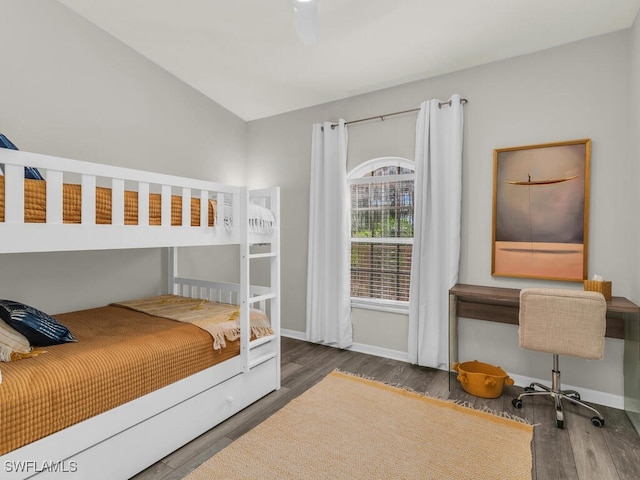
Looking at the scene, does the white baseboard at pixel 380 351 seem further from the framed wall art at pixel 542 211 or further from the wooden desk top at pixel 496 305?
the framed wall art at pixel 542 211

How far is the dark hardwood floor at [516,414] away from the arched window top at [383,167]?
1.88m

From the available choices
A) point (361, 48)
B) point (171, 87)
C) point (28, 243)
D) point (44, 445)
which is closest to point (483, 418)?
point (44, 445)

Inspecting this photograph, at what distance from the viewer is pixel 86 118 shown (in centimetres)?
283

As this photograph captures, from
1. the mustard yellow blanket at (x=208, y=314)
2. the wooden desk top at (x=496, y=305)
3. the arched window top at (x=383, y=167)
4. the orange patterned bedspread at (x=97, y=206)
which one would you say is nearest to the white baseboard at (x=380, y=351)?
the wooden desk top at (x=496, y=305)

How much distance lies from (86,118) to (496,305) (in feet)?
12.2

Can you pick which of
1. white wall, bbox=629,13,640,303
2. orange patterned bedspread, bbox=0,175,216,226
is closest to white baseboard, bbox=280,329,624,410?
white wall, bbox=629,13,640,303

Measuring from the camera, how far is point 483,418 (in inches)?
89.6

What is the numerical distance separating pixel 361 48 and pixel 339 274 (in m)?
2.09

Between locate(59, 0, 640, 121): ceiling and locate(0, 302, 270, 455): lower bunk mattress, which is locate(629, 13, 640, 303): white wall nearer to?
locate(59, 0, 640, 121): ceiling

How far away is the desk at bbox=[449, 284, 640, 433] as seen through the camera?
85.6 inches

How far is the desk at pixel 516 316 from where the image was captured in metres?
2.17

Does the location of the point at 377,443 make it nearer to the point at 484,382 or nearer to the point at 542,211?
the point at 484,382

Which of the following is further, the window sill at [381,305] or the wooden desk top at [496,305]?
the window sill at [381,305]

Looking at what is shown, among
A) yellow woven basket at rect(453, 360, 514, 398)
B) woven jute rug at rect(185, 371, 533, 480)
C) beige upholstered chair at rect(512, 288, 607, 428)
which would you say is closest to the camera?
woven jute rug at rect(185, 371, 533, 480)
